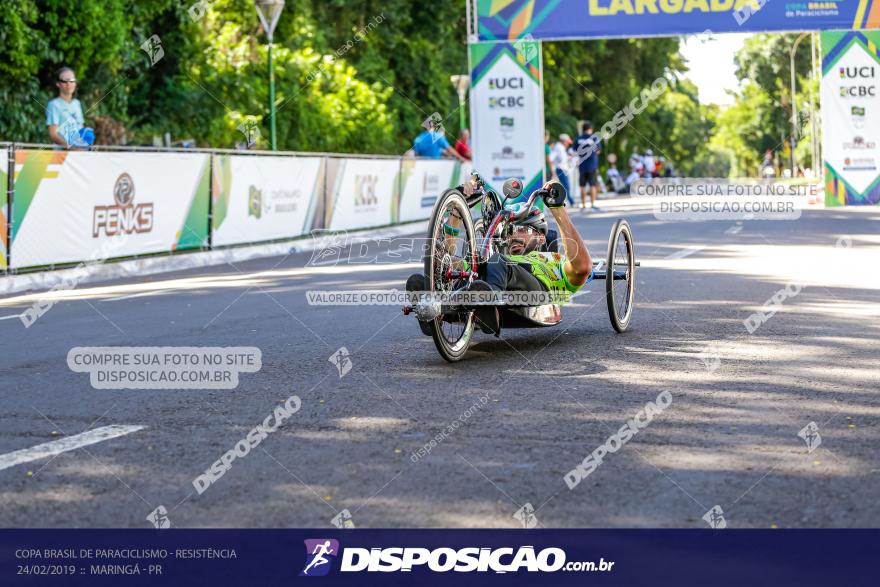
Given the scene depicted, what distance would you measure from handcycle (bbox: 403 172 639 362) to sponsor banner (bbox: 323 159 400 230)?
1478 centimetres

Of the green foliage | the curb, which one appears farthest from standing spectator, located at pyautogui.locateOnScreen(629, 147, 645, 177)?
the curb

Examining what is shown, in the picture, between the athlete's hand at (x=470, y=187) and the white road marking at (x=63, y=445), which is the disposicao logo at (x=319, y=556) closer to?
the white road marking at (x=63, y=445)

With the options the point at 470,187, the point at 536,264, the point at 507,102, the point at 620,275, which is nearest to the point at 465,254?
the point at 470,187

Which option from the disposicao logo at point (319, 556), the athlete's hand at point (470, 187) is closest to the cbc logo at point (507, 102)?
the athlete's hand at point (470, 187)

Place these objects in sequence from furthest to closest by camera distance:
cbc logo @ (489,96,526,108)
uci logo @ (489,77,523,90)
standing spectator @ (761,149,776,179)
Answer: standing spectator @ (761,149,776,179) < cbc logo @ (489,96,526,108) < uci logo @ (489,77,523,90)

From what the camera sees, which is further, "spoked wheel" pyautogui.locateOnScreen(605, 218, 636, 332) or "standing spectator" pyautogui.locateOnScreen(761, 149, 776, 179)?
"standing spectator" pyautogui.locateOnScreen(761, 149, 776, 179)

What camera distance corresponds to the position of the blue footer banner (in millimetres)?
3980

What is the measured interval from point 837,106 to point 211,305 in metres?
21.1

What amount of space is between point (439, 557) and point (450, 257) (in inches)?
153

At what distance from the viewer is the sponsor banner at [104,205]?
15367 millimetres

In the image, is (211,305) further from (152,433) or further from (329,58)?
(329,58)

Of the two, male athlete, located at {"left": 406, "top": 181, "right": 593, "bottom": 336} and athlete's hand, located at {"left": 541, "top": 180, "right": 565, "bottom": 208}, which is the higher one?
athlete's hand, located at {"left": 541, "top": 180, "right": 565, "bottom": 208}

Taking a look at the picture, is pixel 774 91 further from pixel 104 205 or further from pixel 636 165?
pixel 104 205

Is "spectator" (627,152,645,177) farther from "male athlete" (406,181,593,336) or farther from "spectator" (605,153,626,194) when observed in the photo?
"male athlete" (406,181,593,336)
